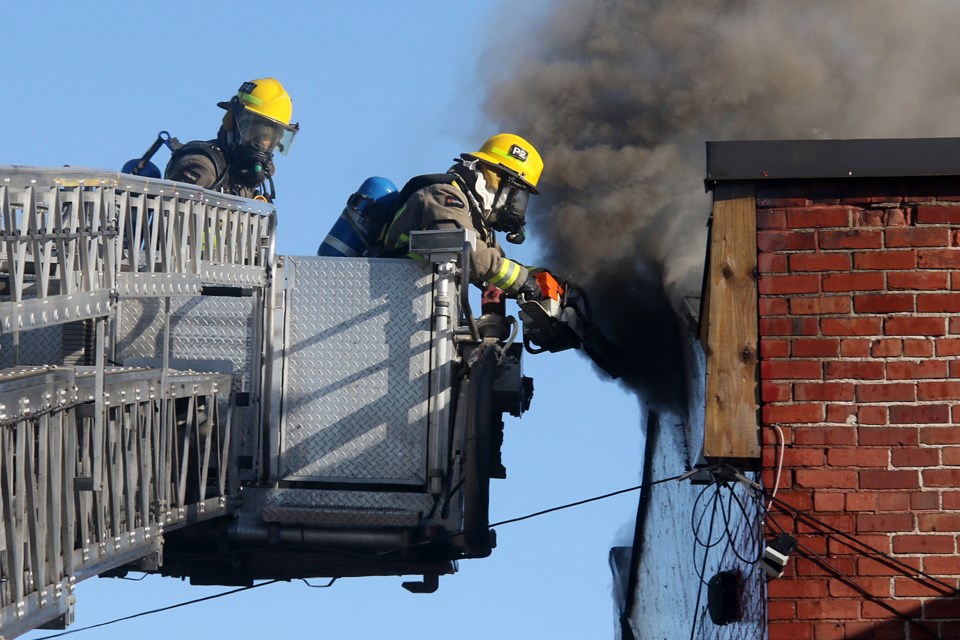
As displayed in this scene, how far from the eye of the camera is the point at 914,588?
239 inches

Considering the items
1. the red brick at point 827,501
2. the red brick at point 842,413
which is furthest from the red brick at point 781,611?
the red brick at point 842,413

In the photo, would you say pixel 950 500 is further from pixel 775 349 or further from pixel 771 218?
pixel 771 218

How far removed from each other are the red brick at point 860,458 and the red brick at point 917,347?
0.40 metres

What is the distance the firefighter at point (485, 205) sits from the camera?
9.17 m

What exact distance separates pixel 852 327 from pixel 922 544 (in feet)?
2.87

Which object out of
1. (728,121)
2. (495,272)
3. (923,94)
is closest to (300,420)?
(495,272)

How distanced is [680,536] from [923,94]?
4.69 metres

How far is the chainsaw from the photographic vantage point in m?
9.47

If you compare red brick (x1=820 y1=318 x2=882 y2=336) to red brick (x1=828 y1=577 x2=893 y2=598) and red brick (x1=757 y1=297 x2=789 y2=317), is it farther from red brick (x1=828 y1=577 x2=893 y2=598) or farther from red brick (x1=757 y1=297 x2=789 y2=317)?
red brick (x1=828 y1=577 x2=893 y2=598)

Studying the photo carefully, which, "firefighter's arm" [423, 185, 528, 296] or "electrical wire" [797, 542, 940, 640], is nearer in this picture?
"electrical wire" [797, 542, 940, 640]

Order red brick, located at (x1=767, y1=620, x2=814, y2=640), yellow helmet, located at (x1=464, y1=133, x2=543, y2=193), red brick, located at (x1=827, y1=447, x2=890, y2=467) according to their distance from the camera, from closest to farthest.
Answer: red brick, located at (x1=767, y1=620, x2=814, y2=640) → red brick, located at (x1=827, y1=447, x2=890, y2=467) → yellow helmet, located at (x1=464, y1=133, x2=543, y2=193)

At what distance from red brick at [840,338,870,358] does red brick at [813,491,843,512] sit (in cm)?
54

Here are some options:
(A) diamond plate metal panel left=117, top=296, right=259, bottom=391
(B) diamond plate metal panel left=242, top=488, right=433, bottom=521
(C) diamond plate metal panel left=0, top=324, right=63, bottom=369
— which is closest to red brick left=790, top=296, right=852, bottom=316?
(B) diamond plate metal panel left=242, top=488, right=433, bottom=521

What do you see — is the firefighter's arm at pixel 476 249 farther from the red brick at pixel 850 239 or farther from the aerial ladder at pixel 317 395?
the red brick at pixel 850 239
